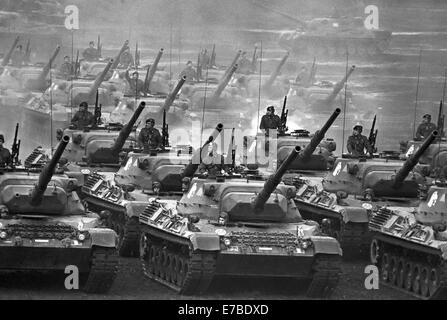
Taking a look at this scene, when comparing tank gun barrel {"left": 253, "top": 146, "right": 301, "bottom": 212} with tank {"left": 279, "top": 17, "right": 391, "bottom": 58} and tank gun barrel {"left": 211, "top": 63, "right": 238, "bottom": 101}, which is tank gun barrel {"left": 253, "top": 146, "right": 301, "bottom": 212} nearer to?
tank gun barrel {"left": 211, "top": 63, "right": 238, "bottom": 101}

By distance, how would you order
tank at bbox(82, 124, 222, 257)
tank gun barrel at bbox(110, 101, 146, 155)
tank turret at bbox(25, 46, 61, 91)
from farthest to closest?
tank turret at bbox(25, 46, 61, 91)
tank gun barrel at bbox(110, 101, 146, 155)
tank at bbox(82, 124, 222, 257)

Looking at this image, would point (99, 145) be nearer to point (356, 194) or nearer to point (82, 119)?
point (82, 119)

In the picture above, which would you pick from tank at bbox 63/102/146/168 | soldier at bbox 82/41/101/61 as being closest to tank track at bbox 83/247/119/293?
tank at bbox 63/102/146/168

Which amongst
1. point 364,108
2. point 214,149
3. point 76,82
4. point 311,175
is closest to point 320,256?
point 214,149

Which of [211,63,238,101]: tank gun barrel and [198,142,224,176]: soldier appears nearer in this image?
[198,142,224,176]: soldier

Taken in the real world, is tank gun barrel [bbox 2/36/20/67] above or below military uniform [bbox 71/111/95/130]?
above

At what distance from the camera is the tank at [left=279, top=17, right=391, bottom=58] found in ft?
258

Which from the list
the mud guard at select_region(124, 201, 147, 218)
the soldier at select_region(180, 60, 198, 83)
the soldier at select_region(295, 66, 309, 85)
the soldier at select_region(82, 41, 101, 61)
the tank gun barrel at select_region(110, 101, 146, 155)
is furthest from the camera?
the soldier at select_region(82, 41, 101, 61)

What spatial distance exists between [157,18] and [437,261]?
37.0 meters

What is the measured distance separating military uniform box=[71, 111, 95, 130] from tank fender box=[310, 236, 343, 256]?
13882 mm

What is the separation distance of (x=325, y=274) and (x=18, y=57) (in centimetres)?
3731

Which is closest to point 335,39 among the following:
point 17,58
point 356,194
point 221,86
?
point 17,58

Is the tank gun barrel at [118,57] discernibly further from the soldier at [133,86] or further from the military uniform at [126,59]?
the soldier at [133,86]
